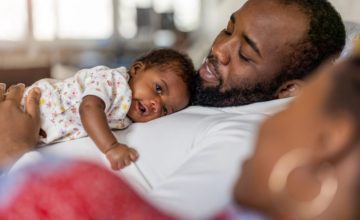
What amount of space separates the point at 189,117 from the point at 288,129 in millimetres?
698

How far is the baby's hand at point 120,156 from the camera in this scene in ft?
3.08

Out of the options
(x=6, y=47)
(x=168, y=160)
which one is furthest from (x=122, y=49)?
(x=168, y=160)

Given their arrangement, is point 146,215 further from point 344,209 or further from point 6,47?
point 6,47

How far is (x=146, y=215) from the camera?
27.2 inches

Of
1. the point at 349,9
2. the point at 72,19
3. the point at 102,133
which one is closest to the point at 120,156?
the point at 102,133

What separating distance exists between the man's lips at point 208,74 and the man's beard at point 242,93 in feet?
0.05

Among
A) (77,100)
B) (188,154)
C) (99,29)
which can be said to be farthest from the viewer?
(99,29)

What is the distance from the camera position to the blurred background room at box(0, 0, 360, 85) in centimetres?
443

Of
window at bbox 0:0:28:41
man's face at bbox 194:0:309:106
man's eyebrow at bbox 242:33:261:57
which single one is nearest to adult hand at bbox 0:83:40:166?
man's face at bbox 194:0:309:106

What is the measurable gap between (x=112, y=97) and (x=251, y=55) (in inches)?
13.9

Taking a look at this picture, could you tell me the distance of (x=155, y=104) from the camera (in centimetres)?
124

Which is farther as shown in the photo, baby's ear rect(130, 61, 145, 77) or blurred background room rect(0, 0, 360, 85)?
blurred background room rect(0, 0, 360, 85)

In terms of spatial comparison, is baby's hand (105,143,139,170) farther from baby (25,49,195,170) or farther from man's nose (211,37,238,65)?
man's nose (211,37,238,65)

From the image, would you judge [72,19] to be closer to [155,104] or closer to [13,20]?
[13,20]
